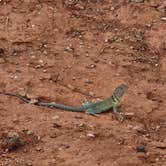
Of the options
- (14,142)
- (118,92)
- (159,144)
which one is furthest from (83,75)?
(14,142)

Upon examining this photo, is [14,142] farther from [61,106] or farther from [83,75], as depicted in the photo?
[83,75]

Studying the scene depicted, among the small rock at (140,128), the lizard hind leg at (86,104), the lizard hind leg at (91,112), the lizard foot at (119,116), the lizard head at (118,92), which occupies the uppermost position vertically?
the lizard head at (118,92)

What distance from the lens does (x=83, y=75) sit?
695cm

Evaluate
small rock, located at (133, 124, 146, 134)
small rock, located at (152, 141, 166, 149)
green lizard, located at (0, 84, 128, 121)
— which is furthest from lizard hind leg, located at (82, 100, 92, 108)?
small rock, located at (152, 141, 166, 149)

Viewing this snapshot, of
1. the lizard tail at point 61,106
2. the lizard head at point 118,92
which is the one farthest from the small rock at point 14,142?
the lizard head at point 118,92

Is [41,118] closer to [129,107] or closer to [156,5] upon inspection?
[129,107]

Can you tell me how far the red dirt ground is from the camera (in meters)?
5.54

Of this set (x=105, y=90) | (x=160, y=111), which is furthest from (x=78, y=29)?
(x=160, y=111)

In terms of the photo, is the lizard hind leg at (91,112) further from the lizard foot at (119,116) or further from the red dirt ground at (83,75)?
the lizard foot at (119,116)

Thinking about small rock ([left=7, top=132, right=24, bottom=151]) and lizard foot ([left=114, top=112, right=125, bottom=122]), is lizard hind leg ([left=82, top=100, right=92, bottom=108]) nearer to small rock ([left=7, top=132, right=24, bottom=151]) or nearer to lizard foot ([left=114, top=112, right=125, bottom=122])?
lizard foot ([left=114, top=112, right=125, bottom=122])

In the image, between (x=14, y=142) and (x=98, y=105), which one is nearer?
(x=14, y=142)

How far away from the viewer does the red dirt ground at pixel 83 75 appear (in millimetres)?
5539

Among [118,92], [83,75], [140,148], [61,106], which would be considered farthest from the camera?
[83,75]

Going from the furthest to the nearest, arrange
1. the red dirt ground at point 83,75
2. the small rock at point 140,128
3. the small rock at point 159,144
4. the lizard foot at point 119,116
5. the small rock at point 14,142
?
the lizard foot at point 119,116, the small rock at point 140,128, the small rock at point 159,144, the red dirt ground at point 83,75, the small rock at point 14,142
